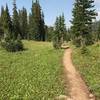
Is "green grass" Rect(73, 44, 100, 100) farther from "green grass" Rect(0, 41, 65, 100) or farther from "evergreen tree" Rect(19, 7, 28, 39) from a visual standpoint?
"evergreen tree" Rect(19, 7, 28, 39)

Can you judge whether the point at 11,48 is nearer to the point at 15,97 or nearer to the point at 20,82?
the point at 20,82

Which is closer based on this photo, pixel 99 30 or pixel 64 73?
pixel 64 73

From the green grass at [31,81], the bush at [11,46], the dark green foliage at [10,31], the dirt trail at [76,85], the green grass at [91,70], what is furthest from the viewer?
the dark green foliage at [10,31]

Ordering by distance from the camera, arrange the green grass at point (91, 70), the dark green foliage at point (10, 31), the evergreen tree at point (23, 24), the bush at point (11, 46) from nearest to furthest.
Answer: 1. the green grass at point (91, 70)
2. the bush at point (11, 46)
3. the dark green foliage at point (10, 31)
4. the evergreen tree at point (23, 24)

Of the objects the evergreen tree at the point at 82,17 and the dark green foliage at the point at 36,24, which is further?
the dark green foliage at the point at 36,24

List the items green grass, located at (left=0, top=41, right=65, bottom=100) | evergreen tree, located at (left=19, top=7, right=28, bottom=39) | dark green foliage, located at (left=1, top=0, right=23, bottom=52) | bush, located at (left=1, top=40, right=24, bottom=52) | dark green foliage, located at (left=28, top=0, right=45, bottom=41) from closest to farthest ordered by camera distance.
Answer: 1. green grass, located at (left=0, top=41, right=65, bottom=100)
2. bush, located at (left=1, top=40, right=24, bottom=52)
3. dark green foliage, located at (left=1, top=0, right=23, bottom=52)
4. dark green foliage, located at (left=28, top=0, right=45, bottom=41)
5. evergreen tree, located at (left=19, top=7, right=28, bottom=39)

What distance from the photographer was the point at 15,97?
68.2ft

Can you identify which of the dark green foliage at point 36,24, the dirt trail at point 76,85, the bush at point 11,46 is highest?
the dark green foliage at point 36,24

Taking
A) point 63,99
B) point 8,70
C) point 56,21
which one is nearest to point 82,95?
point 63,99

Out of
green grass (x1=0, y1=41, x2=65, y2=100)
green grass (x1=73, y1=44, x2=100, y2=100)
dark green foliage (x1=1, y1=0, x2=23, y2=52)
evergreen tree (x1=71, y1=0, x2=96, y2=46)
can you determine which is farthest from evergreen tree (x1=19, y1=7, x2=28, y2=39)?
green grass (x1=0, y1=41, x2=65, y2=100)

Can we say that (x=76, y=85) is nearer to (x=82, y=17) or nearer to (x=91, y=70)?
(x=91, y=70)

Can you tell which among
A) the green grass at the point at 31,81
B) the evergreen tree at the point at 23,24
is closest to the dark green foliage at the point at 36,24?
the evergreen tree at the point at 23,24

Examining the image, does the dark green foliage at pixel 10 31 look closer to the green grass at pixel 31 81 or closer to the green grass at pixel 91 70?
the green grass at pixel 91 70

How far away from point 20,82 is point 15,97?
5.71m
